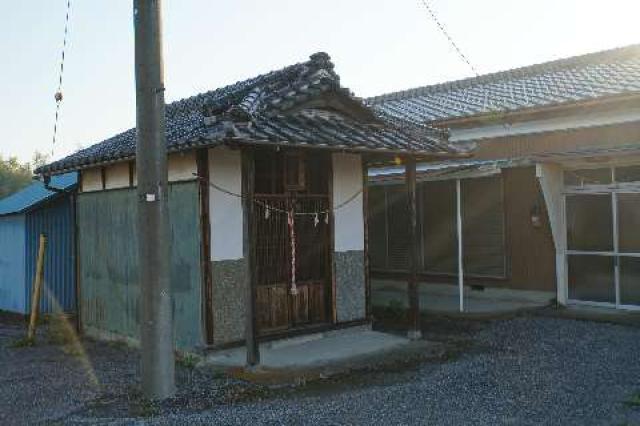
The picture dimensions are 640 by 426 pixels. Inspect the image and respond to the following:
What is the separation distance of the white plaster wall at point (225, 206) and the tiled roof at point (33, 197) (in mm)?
6080

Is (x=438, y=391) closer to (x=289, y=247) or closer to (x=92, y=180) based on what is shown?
(x=289, y=247)

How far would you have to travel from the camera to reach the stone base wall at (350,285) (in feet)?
31.3

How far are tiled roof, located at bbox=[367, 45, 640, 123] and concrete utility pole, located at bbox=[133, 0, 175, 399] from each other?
7103 millimetres

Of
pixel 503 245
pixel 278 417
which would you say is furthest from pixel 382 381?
pixel 503 245

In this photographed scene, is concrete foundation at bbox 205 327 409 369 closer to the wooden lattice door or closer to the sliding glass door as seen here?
the wooden lattice door

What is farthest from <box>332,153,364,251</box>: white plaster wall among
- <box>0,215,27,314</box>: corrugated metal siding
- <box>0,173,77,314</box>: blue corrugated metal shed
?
<box>0,215,27,314</box>: corrugated metal siding

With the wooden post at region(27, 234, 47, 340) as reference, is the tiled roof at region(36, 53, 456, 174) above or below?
above

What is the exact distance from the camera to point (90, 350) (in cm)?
974

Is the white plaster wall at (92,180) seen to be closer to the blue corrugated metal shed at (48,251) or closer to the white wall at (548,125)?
the blue corrugated metal shed at (48,251)

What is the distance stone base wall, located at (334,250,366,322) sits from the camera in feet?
31.3

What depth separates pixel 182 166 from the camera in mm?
8484

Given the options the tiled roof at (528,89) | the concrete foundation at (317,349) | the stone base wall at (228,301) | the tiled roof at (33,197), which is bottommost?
the concrete foundation at (317,349)

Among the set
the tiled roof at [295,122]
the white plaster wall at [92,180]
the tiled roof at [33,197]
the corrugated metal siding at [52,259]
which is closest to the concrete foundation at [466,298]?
the tiled roof at [295,122]

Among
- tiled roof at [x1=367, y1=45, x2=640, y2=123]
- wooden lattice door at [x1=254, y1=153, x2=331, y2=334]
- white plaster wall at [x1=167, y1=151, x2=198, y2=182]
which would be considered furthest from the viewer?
tiled roof at [x1=367, y1=45, x2=640, y2=123]
